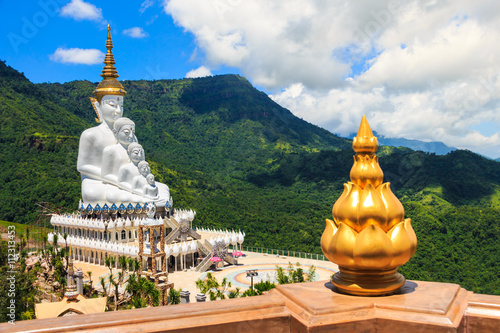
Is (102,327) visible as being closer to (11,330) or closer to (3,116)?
(11,330)

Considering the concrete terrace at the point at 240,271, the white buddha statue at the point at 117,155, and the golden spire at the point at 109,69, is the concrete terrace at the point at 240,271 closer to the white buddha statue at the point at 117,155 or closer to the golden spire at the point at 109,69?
the white buddha statue at the point at 117,155

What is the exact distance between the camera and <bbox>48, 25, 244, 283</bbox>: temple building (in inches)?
1101

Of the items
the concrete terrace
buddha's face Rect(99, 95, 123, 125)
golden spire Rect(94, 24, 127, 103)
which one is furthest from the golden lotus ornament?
golden spire Rect(94, 24, 127, 103)

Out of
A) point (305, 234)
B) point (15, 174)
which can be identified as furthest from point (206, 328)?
point (15, 174)

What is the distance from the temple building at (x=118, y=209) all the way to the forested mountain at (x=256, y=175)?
10308 millimetres

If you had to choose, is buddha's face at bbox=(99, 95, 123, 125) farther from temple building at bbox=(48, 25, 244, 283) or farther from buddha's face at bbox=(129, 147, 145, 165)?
buddha's face at bbox=(129, 147, 145, 165)

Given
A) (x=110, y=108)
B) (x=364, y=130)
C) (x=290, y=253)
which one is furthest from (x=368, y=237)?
(x=110, y=108)

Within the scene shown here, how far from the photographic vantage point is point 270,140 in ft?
351

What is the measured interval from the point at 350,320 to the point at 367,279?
0.53m

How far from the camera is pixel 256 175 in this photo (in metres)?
83.4

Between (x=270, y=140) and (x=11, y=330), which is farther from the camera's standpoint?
(x=270, y=140)

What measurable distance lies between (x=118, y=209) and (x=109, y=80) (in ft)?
34.4

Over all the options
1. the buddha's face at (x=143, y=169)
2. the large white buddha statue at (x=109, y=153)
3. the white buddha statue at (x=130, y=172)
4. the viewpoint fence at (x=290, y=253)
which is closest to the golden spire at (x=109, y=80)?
the large white buddha statue at (x=109, y=153)

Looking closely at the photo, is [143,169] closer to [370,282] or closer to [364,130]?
[364,130]
